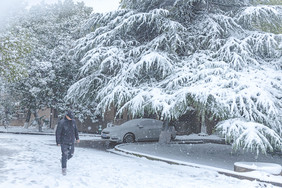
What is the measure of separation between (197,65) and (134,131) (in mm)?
6757

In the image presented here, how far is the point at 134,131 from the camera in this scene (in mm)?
16984

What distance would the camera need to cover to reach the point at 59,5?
96.8 feet

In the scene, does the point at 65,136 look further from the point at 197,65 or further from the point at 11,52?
the point at 197,65

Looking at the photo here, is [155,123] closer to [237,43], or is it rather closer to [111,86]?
[111,86]

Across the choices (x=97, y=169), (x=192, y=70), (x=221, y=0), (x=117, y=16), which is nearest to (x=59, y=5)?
(x=117, y=16)

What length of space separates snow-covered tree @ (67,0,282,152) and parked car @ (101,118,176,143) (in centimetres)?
271

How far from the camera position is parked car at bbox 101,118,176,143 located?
54.4 feet

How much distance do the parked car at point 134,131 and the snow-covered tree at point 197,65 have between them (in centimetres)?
271

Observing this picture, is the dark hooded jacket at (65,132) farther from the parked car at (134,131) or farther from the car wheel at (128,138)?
the car wheel at (128,138)

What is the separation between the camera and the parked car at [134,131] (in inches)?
653

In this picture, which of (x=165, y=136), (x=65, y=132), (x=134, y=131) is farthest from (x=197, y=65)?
(x=134, y=131)

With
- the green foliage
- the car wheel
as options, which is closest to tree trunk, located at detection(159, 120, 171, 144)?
the car wheel

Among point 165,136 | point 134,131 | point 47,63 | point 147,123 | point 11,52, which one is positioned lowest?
point 165,136

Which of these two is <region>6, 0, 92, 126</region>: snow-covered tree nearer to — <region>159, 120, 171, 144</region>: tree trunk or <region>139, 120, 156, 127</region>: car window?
<region>139, 120, 156, 127</region>: car window
